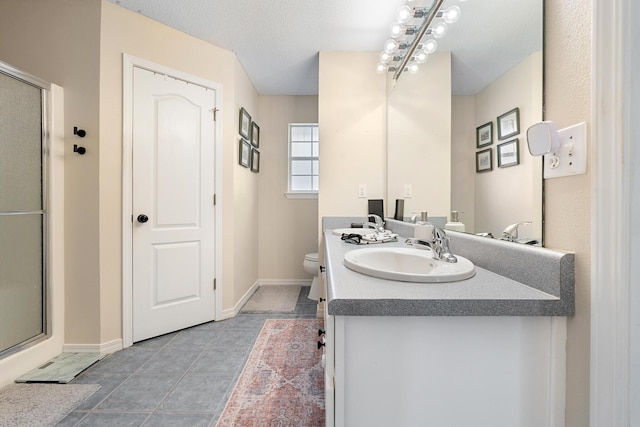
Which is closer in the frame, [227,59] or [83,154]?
[83,154]

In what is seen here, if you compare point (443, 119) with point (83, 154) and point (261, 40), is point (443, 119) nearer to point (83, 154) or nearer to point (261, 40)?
point (261, 40)

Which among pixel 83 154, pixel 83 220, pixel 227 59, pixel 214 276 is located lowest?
pixel 214 276

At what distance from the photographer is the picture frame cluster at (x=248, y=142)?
104 inches

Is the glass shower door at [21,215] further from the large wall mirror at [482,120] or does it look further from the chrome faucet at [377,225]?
the large wall mirror at [482,120]

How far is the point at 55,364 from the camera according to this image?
1693 millimetres

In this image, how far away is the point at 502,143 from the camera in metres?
0.96

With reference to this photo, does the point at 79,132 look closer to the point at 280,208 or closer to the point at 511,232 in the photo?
the point at 280,208

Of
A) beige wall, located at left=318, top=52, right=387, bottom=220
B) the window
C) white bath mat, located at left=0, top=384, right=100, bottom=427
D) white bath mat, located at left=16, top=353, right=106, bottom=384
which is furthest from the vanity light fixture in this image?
white bath mat, located at left=16, top=353, right=106, bottom=384

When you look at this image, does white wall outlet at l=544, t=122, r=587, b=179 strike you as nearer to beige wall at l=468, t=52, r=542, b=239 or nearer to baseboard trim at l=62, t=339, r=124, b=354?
beige wall at l=468, t=52, r=542, b=239

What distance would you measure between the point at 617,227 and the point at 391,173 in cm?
175

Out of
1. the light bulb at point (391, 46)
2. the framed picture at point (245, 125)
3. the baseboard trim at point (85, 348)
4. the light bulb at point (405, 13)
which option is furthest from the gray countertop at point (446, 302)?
the framed picture at point (245, 125)

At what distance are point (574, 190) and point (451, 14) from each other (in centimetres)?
112

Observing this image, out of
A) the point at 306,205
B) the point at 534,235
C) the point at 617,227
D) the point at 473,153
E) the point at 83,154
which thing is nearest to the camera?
the point at 617,227

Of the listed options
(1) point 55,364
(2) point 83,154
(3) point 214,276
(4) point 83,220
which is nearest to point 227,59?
(2) point 83,154
